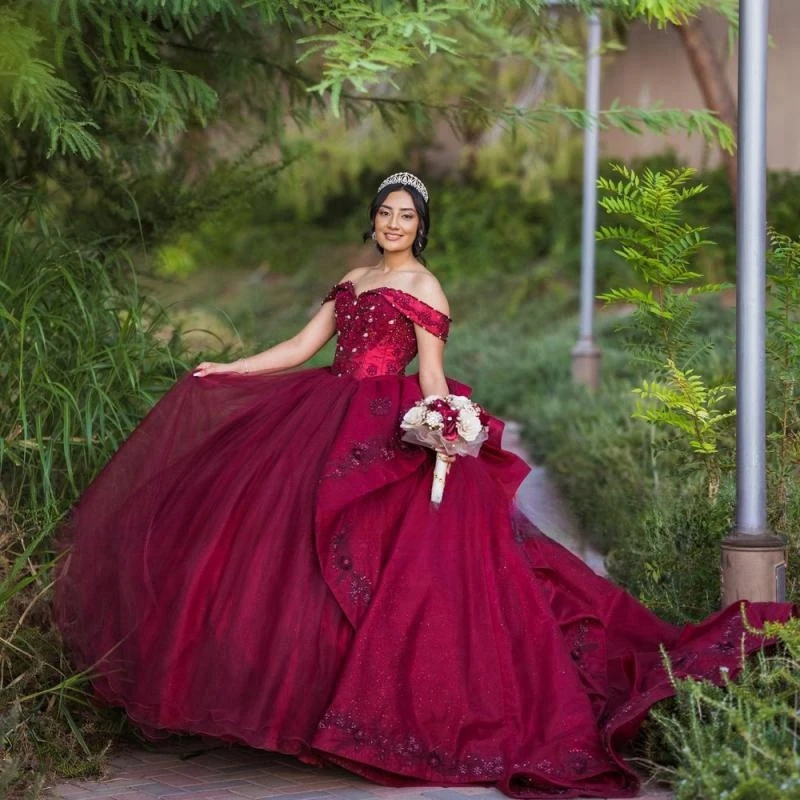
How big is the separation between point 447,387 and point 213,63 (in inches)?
100.0

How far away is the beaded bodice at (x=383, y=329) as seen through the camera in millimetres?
4785

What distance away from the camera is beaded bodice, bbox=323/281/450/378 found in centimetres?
479

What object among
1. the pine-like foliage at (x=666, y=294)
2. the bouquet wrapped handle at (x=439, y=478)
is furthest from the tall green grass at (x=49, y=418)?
the pine-like foliage at (x=666, y=294)

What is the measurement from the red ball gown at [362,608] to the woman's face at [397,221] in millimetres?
189

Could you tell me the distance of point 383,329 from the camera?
190 inches

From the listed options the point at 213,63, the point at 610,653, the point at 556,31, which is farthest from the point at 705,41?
the point at 610,653

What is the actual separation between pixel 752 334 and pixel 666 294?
98 centimetres

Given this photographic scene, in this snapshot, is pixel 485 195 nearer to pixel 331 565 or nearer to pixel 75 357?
pixel 75 357

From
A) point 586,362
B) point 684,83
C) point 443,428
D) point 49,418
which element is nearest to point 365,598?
point 443,428

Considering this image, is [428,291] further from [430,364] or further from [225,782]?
[225,782]
